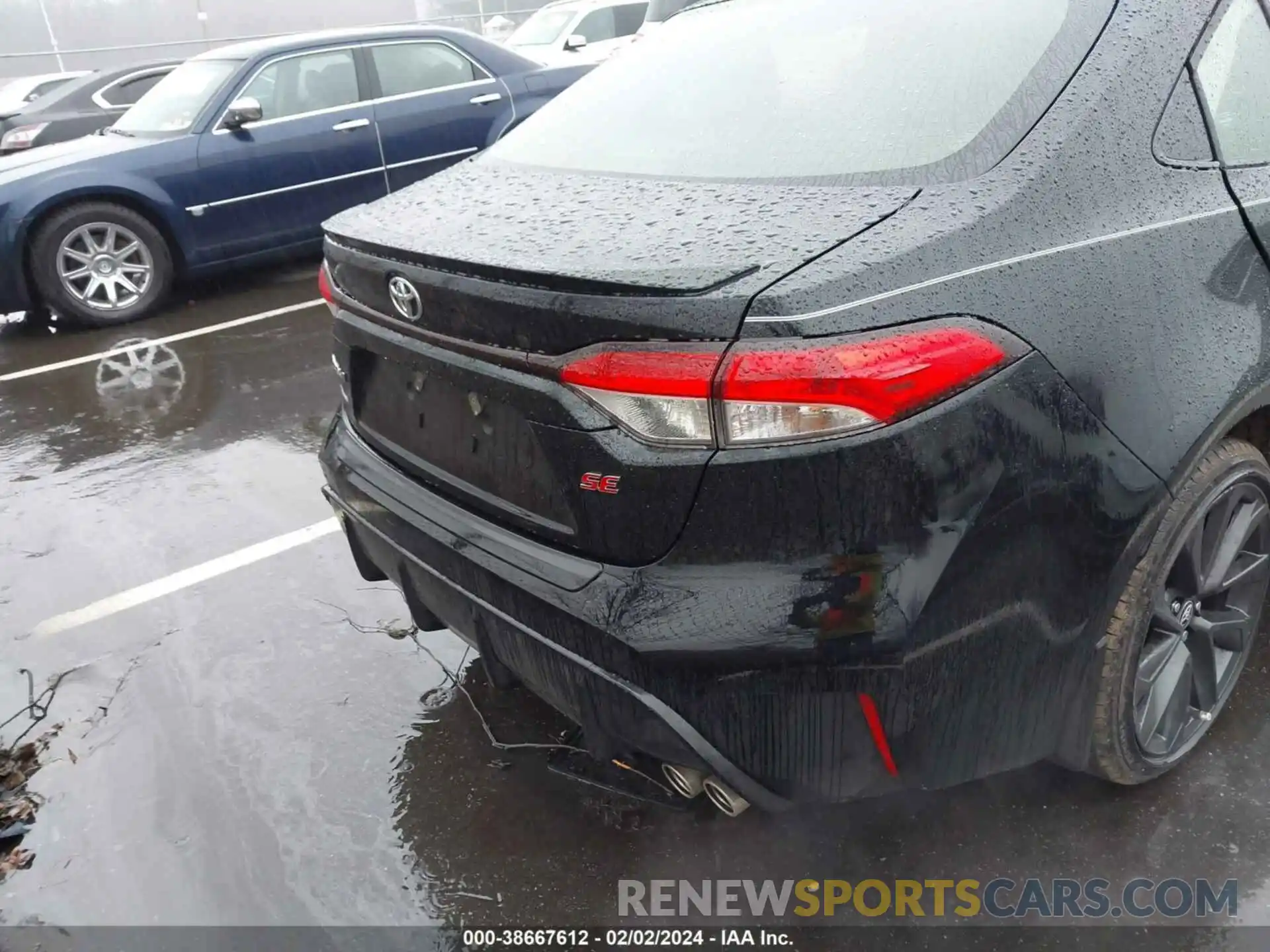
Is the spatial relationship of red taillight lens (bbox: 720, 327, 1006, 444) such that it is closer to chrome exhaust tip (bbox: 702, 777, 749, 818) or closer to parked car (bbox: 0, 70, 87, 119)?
chrome exhaust tip (bbox: 702, 777, 749, 818)

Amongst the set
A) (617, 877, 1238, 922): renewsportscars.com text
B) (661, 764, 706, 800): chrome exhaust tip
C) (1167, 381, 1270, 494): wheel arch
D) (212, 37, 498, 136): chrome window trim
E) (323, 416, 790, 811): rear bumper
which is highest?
(212, 37, 498, 136): chrome window trim

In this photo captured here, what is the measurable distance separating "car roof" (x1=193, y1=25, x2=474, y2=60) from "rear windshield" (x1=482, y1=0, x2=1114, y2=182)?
4.97m

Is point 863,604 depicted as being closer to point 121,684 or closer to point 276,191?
point 121,684

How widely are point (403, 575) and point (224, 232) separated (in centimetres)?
522

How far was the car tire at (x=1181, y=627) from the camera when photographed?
6.19 ft

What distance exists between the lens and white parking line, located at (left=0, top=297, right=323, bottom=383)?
5.56 meters

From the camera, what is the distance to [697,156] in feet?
6.74

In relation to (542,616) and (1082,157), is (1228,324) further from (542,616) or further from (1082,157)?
(542,616)

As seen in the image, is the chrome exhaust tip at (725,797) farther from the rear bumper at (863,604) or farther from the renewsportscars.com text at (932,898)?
the renewsportscars.com text at (932,898)

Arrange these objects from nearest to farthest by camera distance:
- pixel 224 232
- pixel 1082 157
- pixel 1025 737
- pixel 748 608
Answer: pixel 748 608, pixel 1082 157, pixel 1025 737, pixel 224 232

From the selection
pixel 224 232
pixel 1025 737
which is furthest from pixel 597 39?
pixel 1025 737

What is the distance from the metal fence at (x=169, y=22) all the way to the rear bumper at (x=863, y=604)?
1734 centimetres

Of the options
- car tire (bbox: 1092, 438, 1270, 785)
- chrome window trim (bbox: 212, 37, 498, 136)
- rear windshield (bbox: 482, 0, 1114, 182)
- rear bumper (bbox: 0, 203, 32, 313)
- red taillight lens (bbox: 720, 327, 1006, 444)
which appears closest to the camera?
red taillight lens (bbox: 720, 327, 1006, 444)

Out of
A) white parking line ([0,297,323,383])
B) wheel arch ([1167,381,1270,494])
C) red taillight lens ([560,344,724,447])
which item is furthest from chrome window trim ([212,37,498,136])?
wheel arch ([1167,381,1270,494])
